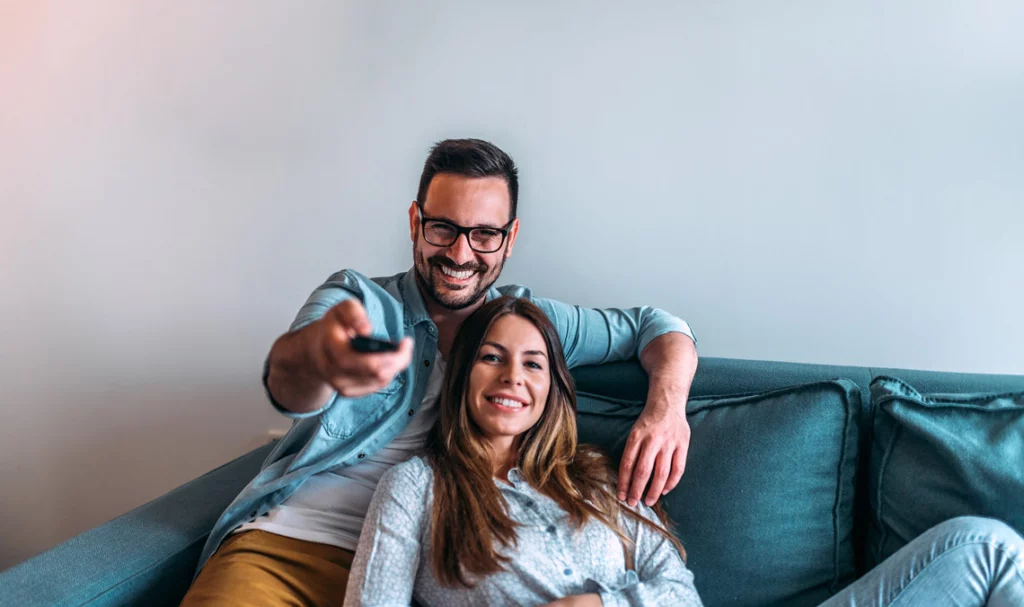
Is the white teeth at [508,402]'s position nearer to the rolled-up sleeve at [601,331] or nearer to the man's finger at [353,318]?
the rolled-up sleeve at [601,331]

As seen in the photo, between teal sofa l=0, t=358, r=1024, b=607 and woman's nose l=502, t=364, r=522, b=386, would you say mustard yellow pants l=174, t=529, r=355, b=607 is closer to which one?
teal sofa l=0, t=358, r=1024, b=607

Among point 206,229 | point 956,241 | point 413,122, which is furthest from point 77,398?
point 956,241

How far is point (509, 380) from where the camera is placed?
1283 millimetres

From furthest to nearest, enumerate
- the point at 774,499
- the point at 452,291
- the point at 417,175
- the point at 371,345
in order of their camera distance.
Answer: the point at 417,175, the point at 452,291, the point at 774,499, the point at 371,345

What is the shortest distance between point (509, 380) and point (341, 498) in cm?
40

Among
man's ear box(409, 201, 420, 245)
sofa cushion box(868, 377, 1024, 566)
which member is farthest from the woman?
sofa cushion box(868, 377, 1024, 566)

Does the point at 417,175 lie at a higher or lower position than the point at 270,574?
higher

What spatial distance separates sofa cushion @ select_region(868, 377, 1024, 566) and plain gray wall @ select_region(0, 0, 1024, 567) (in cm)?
→ 41

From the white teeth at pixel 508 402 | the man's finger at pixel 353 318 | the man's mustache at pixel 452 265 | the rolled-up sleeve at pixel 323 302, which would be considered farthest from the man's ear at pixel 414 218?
the man's finger at pixel 353 318

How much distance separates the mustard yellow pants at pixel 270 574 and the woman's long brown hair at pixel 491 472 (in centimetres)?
24

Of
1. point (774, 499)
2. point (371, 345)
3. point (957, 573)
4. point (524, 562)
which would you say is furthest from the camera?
point (774, 499)

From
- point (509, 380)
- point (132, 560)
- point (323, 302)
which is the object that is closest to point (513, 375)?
point (509, 380)

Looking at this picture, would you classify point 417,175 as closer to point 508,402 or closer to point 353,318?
point 508,402

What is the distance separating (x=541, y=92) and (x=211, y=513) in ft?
3.88
